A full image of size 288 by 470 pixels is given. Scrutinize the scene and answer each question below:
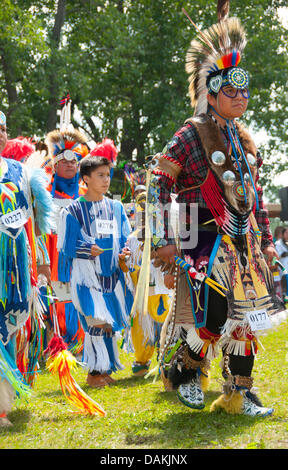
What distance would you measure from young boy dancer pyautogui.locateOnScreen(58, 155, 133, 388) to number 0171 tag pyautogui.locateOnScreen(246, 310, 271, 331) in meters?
1.65

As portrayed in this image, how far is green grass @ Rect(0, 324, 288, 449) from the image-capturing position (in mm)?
3084

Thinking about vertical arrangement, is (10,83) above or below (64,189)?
above

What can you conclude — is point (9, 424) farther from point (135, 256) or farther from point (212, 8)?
point (212, 8)

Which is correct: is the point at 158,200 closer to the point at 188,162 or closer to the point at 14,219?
the point at 188,162

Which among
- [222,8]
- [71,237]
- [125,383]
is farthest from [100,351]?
[222,8]

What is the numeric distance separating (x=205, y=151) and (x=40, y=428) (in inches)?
70.4

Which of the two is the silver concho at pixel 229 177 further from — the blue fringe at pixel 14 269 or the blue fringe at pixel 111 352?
the blue fringe at pixel 111 352

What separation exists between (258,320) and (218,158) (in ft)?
3.00

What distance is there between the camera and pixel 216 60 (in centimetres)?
380

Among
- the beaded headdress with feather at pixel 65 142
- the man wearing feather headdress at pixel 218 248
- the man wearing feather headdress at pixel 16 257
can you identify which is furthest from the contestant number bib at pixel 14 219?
the beaded headdress with feather at pixel 65 142

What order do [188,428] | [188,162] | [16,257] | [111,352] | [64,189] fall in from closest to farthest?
[188,428] < [188,162] < [16,257] < [111,352] < [64,189]

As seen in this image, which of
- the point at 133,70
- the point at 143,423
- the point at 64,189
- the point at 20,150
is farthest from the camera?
the point at 133,70

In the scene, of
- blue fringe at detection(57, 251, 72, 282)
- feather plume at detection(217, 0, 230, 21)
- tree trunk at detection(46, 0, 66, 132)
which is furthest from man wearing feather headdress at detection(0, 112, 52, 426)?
tree trunk at detection(46, 0, 66, 132)
